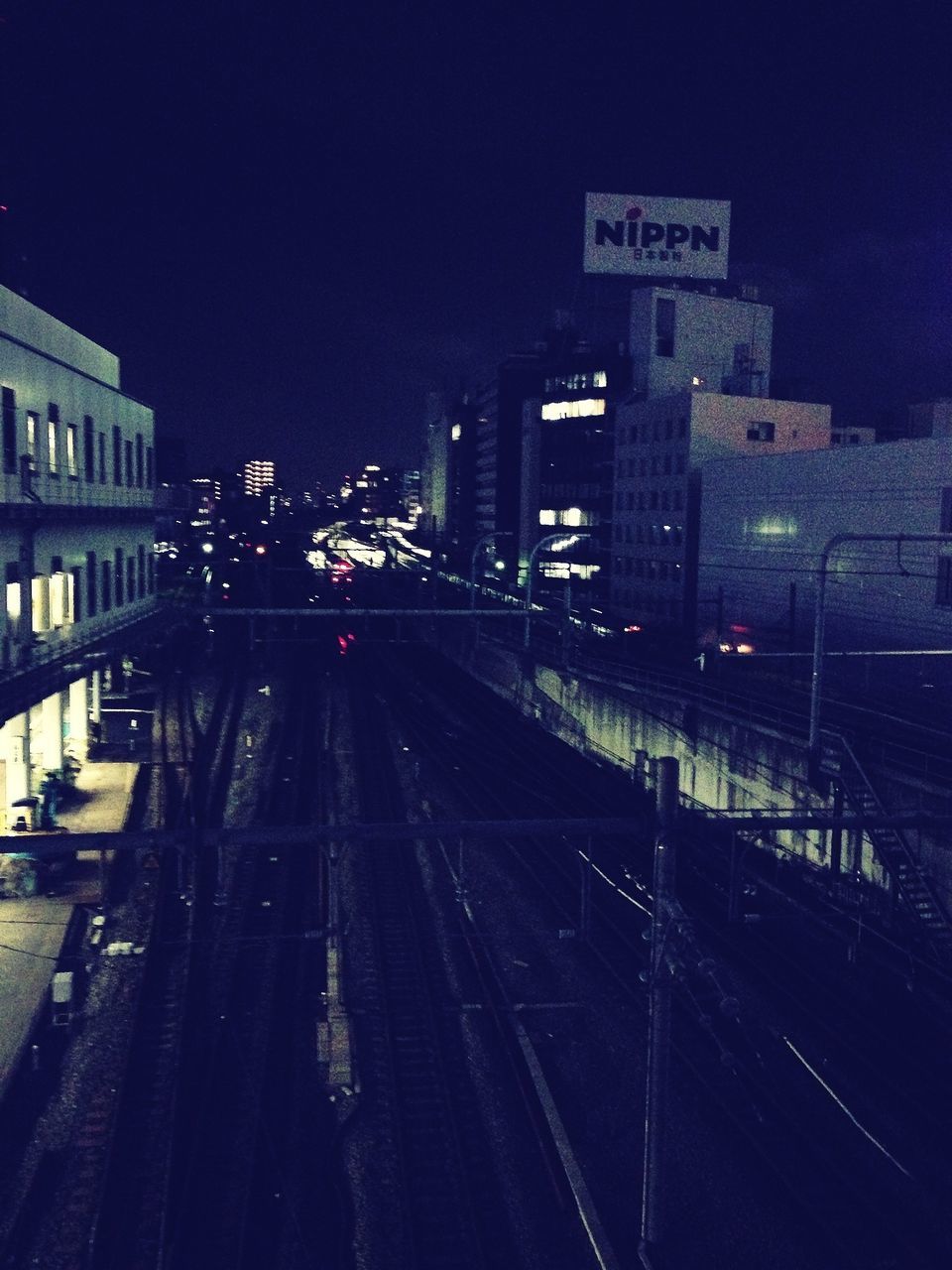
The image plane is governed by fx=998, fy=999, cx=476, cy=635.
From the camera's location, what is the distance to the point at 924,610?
26.0 meters

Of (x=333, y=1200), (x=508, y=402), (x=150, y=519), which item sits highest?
(x=508, y=402)

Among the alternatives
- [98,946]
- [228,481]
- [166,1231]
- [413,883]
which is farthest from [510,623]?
[228,481]

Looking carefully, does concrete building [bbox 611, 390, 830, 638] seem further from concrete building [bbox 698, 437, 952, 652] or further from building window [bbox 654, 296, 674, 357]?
building window [bbox 654, 296, 674, 357]

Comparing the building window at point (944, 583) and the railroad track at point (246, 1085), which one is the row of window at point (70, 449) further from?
the building window at point (944, 583)

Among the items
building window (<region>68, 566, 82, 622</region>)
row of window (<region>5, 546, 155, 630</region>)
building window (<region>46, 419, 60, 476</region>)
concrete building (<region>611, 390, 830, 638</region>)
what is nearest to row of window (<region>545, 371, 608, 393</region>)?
concrete building (<region>611, 390, 830, 638</region>)

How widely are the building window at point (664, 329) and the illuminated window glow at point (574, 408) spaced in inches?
283

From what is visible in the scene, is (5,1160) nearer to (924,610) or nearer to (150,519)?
(924,610)

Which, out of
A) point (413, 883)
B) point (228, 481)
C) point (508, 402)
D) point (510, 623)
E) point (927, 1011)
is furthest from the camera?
point (228, 481)

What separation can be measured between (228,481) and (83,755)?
170m

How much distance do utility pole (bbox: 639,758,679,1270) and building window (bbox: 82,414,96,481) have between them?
69.4 feet

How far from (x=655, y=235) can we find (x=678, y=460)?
54.9 ft

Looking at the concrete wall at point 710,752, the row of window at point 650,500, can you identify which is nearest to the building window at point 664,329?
the row of window at point 650,500

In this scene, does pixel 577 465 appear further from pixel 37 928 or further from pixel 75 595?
pixel 37 928

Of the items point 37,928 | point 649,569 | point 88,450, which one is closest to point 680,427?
point 649,569
